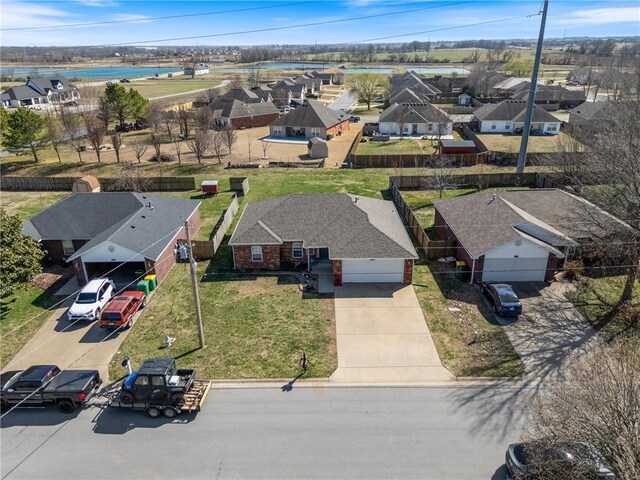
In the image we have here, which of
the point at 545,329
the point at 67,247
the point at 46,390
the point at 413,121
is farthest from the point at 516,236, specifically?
the point at 413,121

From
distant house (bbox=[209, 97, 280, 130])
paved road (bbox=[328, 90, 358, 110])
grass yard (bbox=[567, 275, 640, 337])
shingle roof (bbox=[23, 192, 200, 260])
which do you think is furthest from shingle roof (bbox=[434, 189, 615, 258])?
paved road (bbox=[328, 90, 358, 110])

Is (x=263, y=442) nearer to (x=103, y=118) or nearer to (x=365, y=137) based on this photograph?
(x=365, y=137)

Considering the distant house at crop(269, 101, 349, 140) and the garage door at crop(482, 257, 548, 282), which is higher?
the distant house at crop(269, 101, 349, 140)

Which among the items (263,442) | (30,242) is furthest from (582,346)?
(30,242)

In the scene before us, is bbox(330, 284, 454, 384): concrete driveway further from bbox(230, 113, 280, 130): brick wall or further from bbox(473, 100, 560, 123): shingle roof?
bbox(230, 113, 280, 130): brick wall

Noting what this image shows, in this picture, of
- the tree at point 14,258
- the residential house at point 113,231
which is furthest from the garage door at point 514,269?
the tree at point 14,258

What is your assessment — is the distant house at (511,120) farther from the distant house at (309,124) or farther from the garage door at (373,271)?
the garage door at (373,271)
